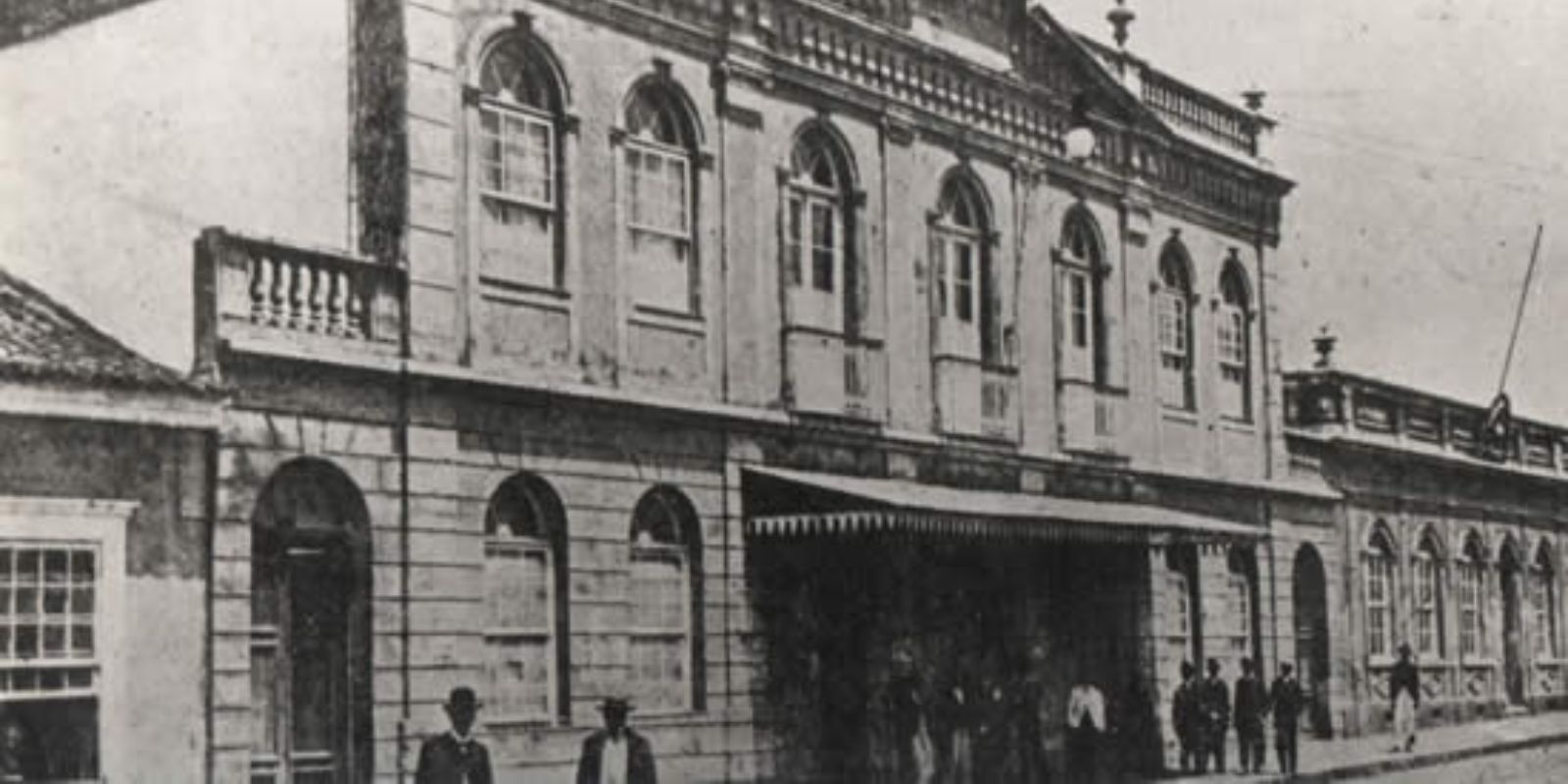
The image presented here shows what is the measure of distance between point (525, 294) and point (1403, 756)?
14494 millimetres

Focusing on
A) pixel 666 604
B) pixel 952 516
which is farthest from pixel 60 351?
pixel 952 516

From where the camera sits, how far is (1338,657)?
102 ft

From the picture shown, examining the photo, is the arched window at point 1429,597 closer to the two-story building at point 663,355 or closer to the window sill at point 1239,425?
the window sill at point 1239,425

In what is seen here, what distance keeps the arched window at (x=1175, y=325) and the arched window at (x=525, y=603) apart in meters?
11.7

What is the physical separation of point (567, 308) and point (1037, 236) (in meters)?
8.39

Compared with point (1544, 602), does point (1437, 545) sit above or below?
above

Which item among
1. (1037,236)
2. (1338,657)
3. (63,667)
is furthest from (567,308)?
(1338,657)

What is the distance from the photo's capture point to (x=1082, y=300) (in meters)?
25.9

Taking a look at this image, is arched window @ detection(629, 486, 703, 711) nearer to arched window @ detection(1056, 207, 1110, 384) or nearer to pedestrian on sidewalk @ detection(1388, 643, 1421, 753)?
arched window @ detection(1056, 207, 1110, 384)

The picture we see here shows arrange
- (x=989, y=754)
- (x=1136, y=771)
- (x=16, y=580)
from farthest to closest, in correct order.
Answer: (x=1136, y=771)
(x=989, y=754)
(x=16, y=580)

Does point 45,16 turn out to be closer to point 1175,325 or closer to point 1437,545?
point 1175,325

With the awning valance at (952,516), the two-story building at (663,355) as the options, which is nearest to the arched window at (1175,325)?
the two-story building at (663,355)

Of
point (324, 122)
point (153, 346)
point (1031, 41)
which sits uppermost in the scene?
point (1031, 41)

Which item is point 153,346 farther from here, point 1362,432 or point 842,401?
point 1362,432
